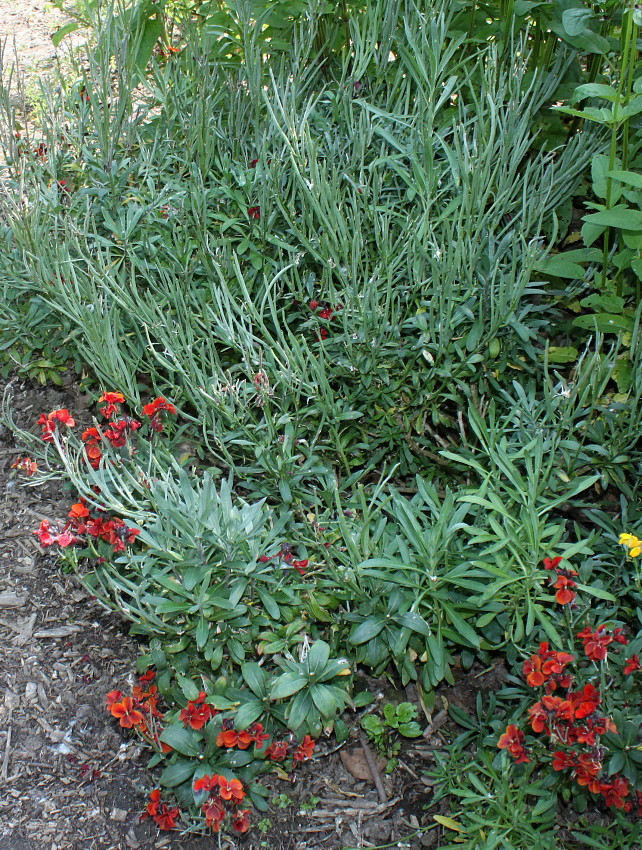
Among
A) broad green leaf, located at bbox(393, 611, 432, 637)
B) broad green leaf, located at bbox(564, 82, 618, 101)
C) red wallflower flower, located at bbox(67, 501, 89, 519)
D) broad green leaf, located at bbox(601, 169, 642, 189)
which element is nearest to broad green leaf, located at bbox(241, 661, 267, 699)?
broad green leaf, located at bbox(393, 611, 432, 637)

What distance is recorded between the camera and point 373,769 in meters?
1.91

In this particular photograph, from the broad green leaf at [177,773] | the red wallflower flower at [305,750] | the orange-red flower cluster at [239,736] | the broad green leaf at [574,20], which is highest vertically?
the broad green leaf at [574,20]

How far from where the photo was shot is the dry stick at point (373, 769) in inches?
73.4

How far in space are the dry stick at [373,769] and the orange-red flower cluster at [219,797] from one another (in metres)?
0.34

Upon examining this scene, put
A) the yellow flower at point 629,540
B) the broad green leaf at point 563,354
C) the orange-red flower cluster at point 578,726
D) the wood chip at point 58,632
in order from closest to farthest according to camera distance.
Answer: the orange-red flower cluster at point 578,726 → the yellow flower at point 629,540 → the wood chip at point 58,632 → the broad green leaf at point 563,354

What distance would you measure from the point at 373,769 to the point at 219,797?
417mm

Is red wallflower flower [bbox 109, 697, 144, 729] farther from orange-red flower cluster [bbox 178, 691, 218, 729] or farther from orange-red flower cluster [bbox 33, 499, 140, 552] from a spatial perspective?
orange-red flower cluster [bbox 33, 499, 140, 552]

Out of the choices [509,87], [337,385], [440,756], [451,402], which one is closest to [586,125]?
[509,87]

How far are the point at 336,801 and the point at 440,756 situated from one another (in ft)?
0.93

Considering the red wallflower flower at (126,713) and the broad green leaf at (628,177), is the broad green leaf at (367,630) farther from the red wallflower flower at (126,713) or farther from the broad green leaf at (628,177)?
the broad green leaf at (628,177)

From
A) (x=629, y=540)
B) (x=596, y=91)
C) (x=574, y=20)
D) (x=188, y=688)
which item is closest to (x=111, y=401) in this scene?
(x=188, y=688)

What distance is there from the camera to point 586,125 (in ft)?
8.46

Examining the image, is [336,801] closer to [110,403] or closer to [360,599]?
[360,599]

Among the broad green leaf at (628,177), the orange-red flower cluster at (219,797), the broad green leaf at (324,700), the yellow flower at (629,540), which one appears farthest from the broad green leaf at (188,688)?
the broad green leaf at (628,177)
